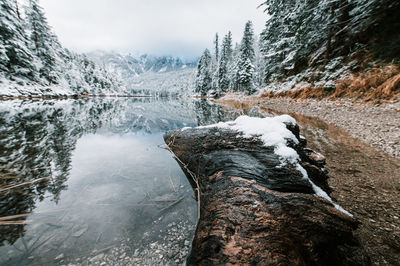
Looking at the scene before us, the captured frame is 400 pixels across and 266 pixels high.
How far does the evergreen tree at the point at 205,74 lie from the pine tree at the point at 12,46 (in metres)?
41.7

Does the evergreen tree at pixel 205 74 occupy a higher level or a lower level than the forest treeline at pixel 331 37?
higher

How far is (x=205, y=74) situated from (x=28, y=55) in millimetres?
41842

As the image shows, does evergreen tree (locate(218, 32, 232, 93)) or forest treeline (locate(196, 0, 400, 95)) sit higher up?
evergreen tree (locate(218, 32, 232, 93))

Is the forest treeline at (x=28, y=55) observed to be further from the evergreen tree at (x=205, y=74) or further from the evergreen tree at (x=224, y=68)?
the evergreen tree at (x=224, y=68)

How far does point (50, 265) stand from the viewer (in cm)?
180

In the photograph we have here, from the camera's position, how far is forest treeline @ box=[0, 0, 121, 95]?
22641 millimetres

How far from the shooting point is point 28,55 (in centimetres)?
2562

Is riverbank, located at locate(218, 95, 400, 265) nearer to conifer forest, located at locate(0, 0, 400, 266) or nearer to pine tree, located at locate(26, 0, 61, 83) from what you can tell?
conifer forest, located at locate(0, 0, 400, 266)

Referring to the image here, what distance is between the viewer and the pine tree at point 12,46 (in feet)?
73.3

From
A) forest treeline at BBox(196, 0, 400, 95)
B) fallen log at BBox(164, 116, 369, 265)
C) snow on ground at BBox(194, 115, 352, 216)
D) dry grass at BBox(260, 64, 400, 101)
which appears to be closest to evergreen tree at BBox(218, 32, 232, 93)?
forest treeline at BBox(196, 0, 400, 95)

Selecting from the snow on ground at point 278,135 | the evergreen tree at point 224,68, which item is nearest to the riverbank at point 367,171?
the snow on ground at point 278,135

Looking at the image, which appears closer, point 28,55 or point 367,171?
point 367,171

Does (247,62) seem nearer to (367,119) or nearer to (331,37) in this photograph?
(331,37)

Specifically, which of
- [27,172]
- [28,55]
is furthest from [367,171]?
[28,55]
